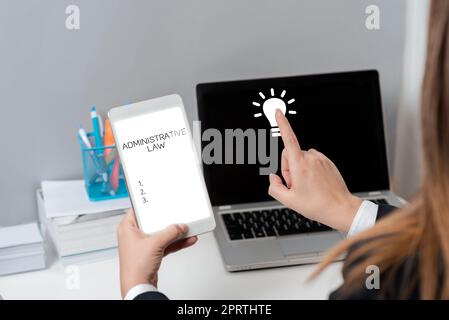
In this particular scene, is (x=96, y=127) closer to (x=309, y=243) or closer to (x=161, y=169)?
(x=161, y=169)

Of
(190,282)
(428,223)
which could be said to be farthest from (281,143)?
(428,223)

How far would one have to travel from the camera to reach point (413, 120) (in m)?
1.34

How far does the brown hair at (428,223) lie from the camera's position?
1.75 feet

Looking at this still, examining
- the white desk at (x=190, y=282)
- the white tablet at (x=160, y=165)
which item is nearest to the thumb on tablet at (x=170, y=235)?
the white tablet at (x=160, y=165)

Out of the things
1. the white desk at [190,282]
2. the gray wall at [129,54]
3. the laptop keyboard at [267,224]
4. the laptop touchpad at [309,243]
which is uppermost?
the gray wall at [129,54]

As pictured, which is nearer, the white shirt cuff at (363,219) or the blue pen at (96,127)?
the white shirt cuff at (363,219)

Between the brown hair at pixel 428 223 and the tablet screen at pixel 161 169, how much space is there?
0.35 metres

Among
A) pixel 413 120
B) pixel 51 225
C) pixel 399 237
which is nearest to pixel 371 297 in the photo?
pixel 399 237

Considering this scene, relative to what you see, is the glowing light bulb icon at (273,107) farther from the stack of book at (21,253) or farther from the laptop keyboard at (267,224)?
the stack of book at (21,253)

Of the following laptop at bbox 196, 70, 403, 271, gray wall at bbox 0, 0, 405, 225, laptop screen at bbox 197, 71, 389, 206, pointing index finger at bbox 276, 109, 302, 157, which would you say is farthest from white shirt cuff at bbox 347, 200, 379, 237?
gray wall at bbox 0, 0, 405, 225

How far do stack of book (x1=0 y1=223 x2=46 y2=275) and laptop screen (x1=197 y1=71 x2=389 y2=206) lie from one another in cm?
31

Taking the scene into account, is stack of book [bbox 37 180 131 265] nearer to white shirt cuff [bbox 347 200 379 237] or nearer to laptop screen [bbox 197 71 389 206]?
laptop screen [bbox 197 71 389 206]
